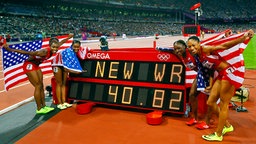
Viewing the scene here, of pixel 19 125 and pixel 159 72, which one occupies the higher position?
pixel 159 72

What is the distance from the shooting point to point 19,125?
17.7 feet

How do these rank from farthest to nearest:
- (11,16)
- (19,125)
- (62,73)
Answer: (11,16) → (62,73) → (19,125)

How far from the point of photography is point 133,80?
589 cm

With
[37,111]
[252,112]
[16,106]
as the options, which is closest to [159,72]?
[252,112]

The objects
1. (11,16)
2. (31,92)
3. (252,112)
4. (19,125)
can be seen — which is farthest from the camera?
(11,16)

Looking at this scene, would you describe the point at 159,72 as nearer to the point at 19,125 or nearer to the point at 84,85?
the point at 84,85

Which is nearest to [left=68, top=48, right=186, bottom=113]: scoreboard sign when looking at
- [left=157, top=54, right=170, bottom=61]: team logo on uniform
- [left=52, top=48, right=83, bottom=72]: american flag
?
[left=157, top=54, right=170, bottom=61]: team logo on uniform

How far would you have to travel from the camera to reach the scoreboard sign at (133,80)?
17.8 ft

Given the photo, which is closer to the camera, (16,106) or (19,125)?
(19,125)

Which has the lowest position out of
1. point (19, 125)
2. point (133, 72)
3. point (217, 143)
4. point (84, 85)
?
point (19, 125)

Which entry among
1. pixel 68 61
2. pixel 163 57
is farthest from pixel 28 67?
pixel 163 57

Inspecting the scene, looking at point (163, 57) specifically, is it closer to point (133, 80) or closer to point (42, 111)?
point (133, 80)

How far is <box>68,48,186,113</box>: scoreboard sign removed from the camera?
17.8 feet

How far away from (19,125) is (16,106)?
1.54 metres
